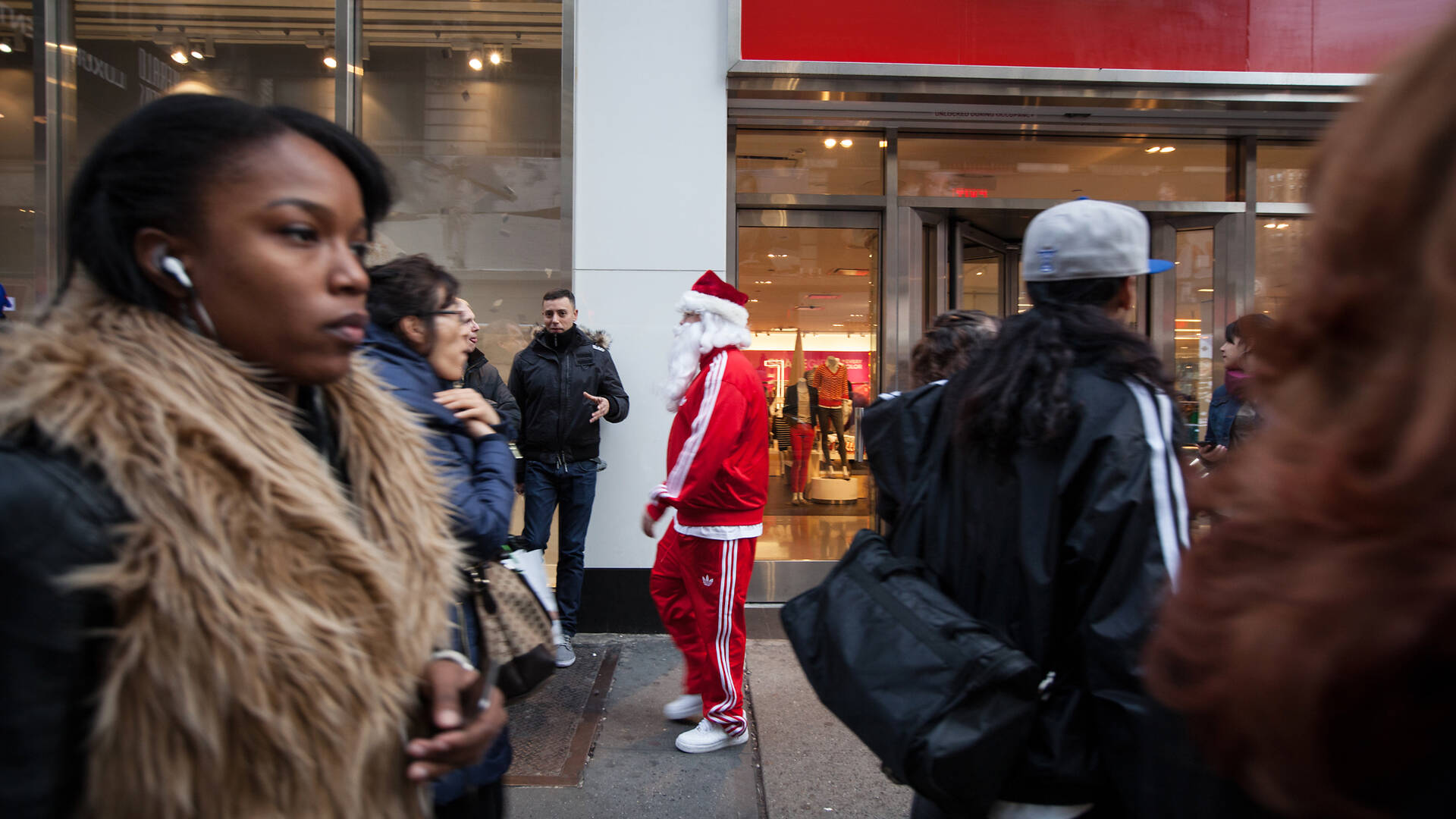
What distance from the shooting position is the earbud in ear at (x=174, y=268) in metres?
1.17

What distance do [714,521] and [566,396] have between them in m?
1.73

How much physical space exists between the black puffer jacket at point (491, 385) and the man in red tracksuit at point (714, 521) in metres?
1.51

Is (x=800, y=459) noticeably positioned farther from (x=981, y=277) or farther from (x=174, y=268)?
(x=174, y=268)

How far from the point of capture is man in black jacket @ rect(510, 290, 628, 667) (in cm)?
539

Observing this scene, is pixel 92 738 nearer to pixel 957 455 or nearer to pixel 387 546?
pixel 387 546

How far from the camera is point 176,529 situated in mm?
1028

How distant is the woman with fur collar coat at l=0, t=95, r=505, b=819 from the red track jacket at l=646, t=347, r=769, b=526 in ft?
8.64

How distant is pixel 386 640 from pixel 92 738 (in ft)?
1.17

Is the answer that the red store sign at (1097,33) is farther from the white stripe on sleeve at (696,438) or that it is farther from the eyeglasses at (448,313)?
the eyeglasses at (448,313)

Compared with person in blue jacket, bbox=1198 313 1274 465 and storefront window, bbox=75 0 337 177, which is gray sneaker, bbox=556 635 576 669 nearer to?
person in blue jacket, bbox=1198 313 1274 465

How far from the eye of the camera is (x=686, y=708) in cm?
443

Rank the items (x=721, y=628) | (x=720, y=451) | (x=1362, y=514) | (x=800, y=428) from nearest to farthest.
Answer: (x=1362, y=514), (x=720, y=451), (x=721, y=628), (x=800, y=428)

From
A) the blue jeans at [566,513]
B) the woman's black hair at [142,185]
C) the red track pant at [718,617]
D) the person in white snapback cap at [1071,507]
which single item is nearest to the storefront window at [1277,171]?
the red track pant at [718,617]

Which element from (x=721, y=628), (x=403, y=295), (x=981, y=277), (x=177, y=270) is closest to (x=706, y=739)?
(x=721, y=628)
